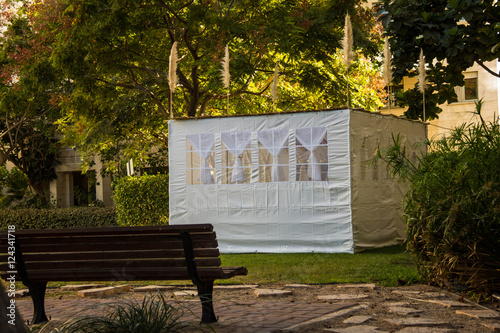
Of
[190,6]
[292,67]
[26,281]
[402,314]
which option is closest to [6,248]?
[26,281]

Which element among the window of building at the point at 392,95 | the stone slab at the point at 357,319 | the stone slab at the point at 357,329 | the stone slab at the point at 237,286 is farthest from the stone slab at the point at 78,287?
the window of building at the point at 392,95

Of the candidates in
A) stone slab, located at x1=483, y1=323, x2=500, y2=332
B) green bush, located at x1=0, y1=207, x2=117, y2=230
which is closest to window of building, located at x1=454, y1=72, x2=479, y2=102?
green bush, located at x1=0, y1=207, x2=117, y2=230

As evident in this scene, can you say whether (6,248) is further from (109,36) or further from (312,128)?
(109,36)

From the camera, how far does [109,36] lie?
55.0ft

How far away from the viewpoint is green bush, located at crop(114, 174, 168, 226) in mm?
17672

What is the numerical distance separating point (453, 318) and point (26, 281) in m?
4.16

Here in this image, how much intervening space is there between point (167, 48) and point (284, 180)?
8955mm

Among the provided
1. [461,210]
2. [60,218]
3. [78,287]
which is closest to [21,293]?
[78,287]

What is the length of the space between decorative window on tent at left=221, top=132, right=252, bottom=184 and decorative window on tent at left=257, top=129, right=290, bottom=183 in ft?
0.88

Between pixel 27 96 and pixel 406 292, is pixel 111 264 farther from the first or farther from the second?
pixel 27 96

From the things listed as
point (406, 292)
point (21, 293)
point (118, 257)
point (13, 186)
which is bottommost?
point (21, 293)

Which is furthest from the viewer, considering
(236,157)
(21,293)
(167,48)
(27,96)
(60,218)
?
(60,218)

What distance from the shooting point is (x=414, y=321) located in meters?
5.71

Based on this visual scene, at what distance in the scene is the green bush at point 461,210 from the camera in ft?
22.8
